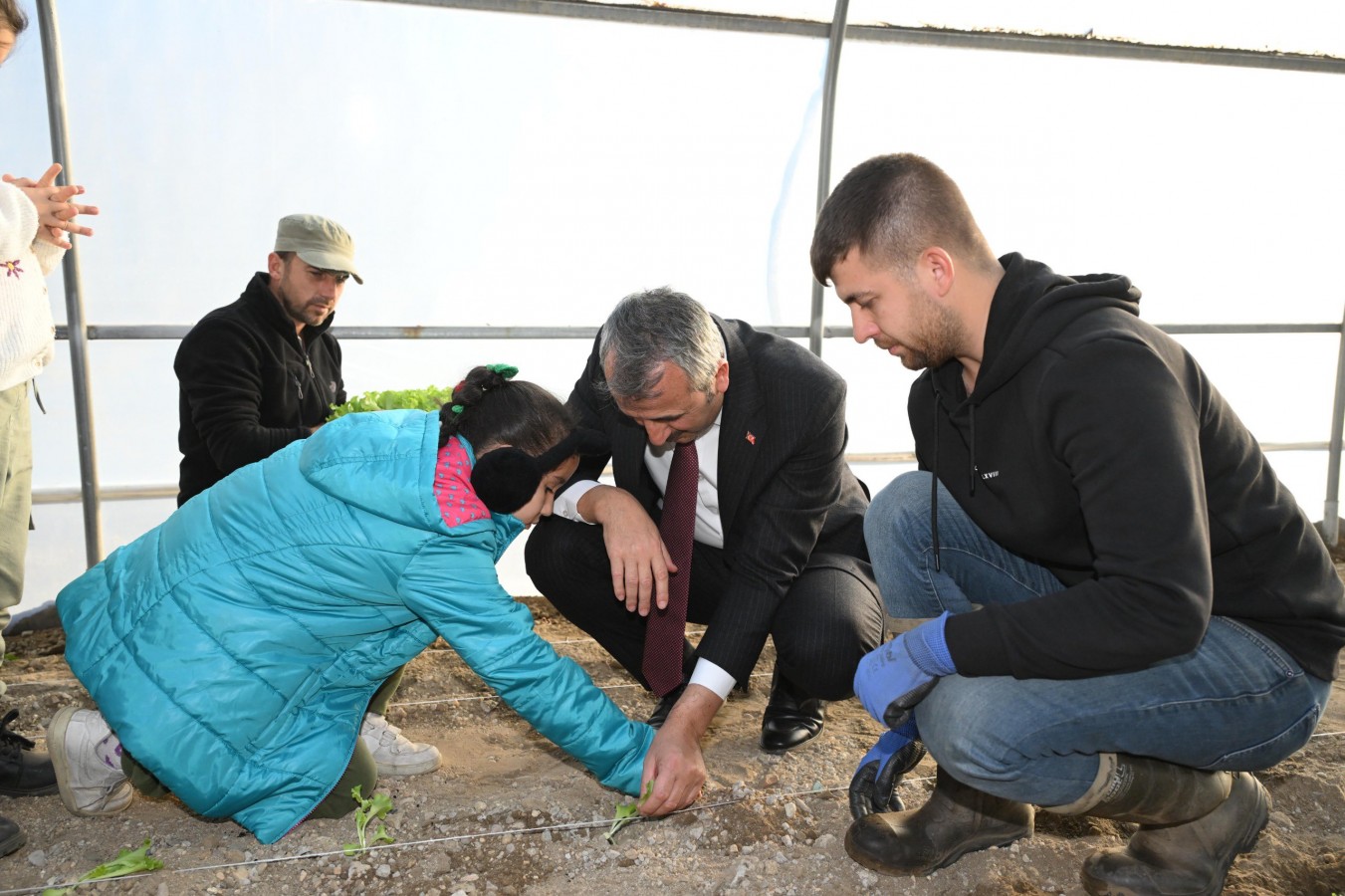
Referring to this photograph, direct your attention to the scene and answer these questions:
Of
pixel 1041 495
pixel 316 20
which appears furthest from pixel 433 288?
pixel 1041 495

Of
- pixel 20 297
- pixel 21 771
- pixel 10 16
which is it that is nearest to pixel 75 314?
pixel 20 297

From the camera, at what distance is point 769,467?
240 cm

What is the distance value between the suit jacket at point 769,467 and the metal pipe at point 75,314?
2.18 meters

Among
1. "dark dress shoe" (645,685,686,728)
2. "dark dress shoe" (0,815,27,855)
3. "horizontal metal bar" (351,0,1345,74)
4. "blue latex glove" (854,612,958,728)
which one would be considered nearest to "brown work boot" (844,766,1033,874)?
"blue latex glove" (854,612,958,728)

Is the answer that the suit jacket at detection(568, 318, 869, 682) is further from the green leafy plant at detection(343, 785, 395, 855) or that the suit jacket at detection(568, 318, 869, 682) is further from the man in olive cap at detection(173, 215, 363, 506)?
the man in olive cap at detection(173, 215, 363, 506)

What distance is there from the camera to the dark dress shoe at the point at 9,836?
2055 mm

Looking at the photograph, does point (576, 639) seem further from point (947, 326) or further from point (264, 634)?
point (947, 326)

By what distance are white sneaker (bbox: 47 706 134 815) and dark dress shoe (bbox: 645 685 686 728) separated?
120 cm

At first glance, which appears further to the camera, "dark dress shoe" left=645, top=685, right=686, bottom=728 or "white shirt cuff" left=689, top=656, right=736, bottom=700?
"dark dress shoe" left=645, top=685, right=686, bottom=728

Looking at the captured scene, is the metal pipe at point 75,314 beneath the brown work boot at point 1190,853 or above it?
above

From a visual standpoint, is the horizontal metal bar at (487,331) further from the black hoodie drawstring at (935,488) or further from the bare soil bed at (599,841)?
the bare soil bed at (599,841)

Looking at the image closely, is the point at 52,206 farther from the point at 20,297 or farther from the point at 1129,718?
the point at 1129,718

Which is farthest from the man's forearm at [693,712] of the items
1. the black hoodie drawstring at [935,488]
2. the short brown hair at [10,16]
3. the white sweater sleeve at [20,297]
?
the short brown hair at [10,16]

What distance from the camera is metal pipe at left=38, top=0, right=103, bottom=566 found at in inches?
136
